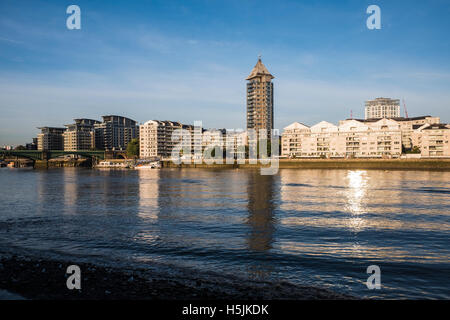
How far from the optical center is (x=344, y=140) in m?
168

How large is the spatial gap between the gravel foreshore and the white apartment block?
492 ft

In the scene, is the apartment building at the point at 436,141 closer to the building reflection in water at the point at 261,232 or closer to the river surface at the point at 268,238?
the river surface at the point at 268,238

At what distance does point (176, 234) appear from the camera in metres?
23.1

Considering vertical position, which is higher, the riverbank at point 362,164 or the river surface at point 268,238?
the riverbank at point 362,164

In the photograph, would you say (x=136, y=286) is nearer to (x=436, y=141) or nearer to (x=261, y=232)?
(x=261, y=232)

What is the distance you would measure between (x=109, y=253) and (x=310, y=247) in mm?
11207

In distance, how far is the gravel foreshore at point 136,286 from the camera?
12.1m

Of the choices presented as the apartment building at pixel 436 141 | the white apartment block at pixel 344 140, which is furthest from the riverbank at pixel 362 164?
the apartment building at pixel 436 141

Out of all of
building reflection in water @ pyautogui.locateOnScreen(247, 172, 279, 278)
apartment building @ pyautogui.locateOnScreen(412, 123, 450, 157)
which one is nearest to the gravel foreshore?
building reflection in water @ pyautogui.locateOnScreen(247, 172, 279, 278)

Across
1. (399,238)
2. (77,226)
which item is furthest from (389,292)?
(77,226)

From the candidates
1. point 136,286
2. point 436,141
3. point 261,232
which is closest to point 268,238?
point 261,232

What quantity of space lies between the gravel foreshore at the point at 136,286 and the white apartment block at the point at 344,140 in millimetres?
149998
